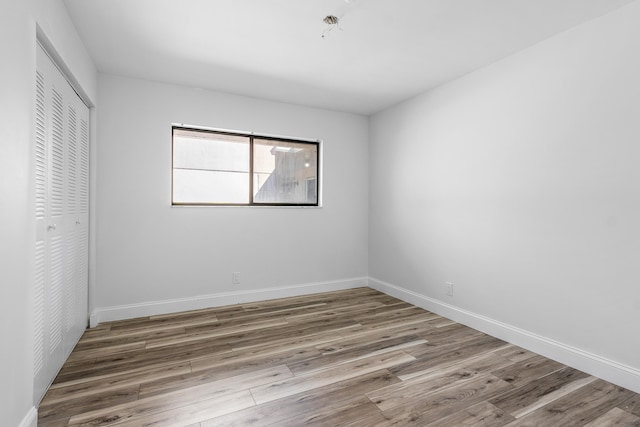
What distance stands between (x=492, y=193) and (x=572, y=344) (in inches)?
52.4

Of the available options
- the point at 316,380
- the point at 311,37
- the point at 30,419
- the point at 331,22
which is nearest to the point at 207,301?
the point at 316,380

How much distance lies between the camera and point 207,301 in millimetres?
3635

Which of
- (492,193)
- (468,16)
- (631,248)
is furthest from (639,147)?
(468,16)

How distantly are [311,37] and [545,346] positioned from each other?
3.09 meters

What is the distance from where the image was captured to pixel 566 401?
1.94 meters

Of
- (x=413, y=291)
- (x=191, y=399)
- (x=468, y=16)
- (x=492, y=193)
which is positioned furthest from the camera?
(x=413, y=291)

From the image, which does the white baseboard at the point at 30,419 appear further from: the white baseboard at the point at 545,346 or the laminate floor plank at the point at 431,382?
the white baseboard at the point at 545,346

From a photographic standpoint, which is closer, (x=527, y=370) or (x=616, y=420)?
(x=616, y=420)

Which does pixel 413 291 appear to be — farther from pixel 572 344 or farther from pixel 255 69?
pixel 255 69

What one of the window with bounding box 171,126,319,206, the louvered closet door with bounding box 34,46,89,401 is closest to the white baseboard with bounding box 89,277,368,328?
the louvered closet door with bounding box 34,46,89,401

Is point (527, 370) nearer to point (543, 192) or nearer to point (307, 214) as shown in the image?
point (543, 192)

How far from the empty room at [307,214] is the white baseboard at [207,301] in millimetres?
23

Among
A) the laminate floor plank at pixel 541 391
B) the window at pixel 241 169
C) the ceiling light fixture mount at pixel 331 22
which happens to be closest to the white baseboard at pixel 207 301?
the window at pixel 241 169

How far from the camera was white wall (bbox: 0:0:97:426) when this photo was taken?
1361 mm
